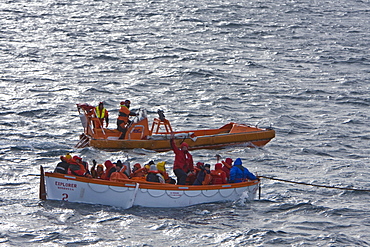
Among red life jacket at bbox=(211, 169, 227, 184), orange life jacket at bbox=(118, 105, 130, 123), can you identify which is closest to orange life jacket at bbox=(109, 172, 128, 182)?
red life jacket at bbox=(211, 169, 227, 184)

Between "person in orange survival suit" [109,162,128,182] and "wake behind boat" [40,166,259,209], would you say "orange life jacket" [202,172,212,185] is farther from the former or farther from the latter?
"person in orange survival suit" [109,162,128,182]

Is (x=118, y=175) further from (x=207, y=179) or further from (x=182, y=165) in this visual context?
(x=207, y=179)

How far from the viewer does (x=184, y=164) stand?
66.2ft

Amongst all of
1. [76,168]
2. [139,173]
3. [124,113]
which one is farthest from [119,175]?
[124,113]

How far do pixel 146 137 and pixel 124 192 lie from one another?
6.58 metres

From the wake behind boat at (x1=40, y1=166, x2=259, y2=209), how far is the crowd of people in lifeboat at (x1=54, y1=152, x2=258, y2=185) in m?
0.36

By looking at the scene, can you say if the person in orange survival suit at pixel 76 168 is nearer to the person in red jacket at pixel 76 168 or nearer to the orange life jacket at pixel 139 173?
the person in red jacket at pixel 76 168

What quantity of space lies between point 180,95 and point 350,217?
16.4 metres

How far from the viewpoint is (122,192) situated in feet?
62.4

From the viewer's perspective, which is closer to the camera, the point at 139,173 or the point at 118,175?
the point at 118,175

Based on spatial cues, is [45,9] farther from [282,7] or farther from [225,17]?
[282,7]

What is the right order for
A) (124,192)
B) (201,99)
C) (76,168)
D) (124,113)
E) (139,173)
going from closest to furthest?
(124,192)
(76,168)
(139,173)
(124,113)
(201,99)

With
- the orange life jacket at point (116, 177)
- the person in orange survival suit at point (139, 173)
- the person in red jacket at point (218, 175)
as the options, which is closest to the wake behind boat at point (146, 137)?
the person in orange survival suit at point (139, 173)

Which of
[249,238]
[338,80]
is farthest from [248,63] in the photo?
[249,238]
